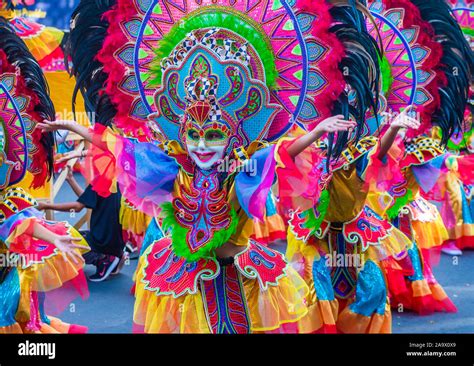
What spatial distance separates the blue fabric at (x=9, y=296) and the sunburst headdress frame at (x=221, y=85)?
1.40 m

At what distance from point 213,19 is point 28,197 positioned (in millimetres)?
1428

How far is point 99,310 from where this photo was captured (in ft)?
19.2

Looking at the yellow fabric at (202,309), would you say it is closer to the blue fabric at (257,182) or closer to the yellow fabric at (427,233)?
the blue fabric at (257,182)

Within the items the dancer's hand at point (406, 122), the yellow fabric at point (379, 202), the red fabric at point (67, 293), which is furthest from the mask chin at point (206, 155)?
the yellow fabric at point (379, 202)

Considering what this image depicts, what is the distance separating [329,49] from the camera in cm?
356

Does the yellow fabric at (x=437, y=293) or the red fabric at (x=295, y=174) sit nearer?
the red fabric at (x=295, y=174)

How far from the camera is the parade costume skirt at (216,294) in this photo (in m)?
3.72

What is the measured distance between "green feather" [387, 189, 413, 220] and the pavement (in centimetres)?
77

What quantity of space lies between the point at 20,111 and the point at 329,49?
1675mm

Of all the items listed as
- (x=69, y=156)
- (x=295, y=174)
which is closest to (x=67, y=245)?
(x=69, y=156)

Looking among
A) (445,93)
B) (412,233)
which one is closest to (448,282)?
(412,233)

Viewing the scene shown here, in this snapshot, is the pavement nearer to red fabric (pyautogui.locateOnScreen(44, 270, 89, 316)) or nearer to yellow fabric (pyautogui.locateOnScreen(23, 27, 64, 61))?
red fabric (pyautogui.locateOnScreen(44, 270, 89, 316))

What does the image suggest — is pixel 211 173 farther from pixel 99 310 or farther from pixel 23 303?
pixel 99 310

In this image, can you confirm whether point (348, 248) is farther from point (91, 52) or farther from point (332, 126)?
point (91, 52)
